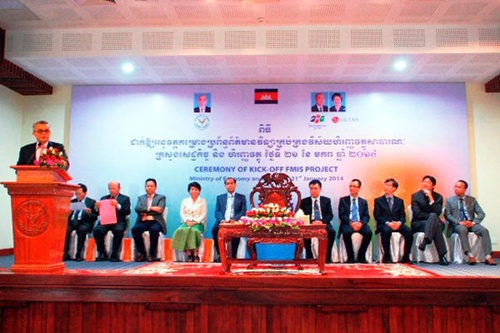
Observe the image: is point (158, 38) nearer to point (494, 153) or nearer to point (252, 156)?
point (252, 156)

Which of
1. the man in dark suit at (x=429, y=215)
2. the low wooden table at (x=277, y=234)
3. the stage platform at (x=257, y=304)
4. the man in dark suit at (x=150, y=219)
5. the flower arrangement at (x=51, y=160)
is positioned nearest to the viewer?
the stage platform at (x=257, y=304)

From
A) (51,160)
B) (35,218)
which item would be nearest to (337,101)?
(51,160)

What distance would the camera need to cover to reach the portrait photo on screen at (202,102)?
7562 mm

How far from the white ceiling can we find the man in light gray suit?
191 centimetres

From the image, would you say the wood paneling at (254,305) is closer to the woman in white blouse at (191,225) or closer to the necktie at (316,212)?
the woman in white blouse at (191,225)

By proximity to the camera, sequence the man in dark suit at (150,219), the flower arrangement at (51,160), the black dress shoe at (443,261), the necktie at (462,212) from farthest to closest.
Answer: the necktie at (462,212) < the man in dark suit at (150,219) < the black dress shoe at (443,261) < the flower arrangement at (51,160)

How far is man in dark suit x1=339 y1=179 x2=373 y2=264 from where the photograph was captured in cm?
627

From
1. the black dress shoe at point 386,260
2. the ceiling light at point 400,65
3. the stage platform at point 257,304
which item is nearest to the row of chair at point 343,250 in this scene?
the black dress shoe at point 386,260

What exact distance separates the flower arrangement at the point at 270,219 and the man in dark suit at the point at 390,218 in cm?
259

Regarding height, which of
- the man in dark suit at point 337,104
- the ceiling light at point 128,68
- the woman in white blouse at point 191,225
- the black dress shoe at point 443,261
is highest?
the ceiling light at point 128,68

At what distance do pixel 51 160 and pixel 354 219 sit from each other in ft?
14.5

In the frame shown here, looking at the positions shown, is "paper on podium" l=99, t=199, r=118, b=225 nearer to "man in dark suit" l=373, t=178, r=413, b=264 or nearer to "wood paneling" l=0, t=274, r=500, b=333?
"man in dark suit" l=373, t=178, r=413, b=264

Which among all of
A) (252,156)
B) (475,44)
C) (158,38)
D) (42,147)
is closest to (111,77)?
(158,38)

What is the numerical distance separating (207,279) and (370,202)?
5116mm
